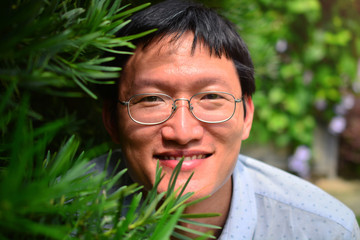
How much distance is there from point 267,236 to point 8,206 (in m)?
1.16

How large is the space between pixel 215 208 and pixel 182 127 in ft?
1.48

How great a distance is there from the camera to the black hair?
46.9 inches

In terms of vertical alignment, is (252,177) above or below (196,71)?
below

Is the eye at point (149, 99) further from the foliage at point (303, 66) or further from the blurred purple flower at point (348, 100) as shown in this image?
the blurred purple flower at point (348, 100)

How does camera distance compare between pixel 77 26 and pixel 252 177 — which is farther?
pixel 252 177

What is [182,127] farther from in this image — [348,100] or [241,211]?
[348,100]

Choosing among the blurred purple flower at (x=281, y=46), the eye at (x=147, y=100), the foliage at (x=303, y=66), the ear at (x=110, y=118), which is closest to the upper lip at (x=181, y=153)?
the eye at (x=147, y=100)

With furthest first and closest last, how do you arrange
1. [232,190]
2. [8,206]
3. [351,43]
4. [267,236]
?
[351,43] < [232,190] < [267,236] < [8,206]

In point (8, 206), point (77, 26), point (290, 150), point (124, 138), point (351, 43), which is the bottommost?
point (290, 150)

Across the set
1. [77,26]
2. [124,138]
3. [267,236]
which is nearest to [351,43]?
[267,236]

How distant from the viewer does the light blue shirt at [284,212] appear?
1.33m

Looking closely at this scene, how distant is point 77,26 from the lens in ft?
1.81

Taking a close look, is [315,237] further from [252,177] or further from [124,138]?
[124,138]

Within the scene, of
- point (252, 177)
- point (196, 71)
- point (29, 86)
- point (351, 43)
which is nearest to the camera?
point (29, 86)
